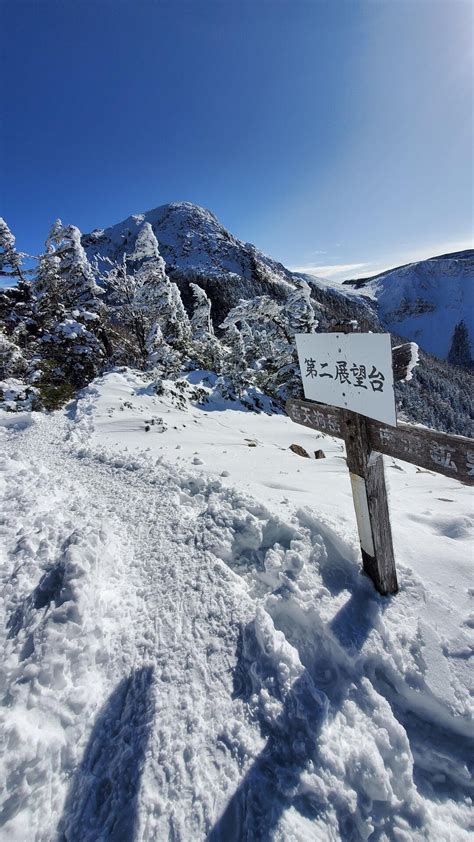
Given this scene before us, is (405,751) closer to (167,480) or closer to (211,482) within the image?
(211,482)

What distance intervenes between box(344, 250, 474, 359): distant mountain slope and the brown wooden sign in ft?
601

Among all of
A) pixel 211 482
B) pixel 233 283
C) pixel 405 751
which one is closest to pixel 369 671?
pixel 405 751

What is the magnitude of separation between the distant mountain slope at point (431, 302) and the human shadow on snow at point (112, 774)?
185 meters

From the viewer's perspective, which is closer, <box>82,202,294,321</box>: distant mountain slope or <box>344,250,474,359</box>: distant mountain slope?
<box>82,202,294,321</box>: distant mountain slope

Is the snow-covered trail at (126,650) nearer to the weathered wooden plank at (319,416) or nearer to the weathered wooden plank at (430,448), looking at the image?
the weathered wooden plank at (319,416)

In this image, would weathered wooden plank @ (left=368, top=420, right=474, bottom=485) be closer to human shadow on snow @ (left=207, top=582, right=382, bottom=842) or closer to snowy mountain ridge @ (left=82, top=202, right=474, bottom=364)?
human shadow on snow @ (left=207, top=582, right=382, bottom=842)

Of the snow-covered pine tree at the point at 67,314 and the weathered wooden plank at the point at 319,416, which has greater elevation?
the snow-covered pine tree at the point at 67,314

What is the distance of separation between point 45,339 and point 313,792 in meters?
17.6

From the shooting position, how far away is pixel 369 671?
2.68 m

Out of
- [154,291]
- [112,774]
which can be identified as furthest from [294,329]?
[112,774]

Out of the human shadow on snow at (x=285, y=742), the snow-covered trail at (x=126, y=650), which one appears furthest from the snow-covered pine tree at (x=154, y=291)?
the human shadow on snow at (x=285, y=742)

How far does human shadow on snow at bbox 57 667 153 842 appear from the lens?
76.4 inches

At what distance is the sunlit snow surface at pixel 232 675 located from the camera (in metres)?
2.03

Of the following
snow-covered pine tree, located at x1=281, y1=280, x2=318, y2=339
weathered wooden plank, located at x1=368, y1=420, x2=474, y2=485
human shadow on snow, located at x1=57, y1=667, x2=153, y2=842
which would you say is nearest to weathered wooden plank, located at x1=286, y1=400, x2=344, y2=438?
weathered wooden plank, located at x1=368, y1=420, x2=474, y2=485
